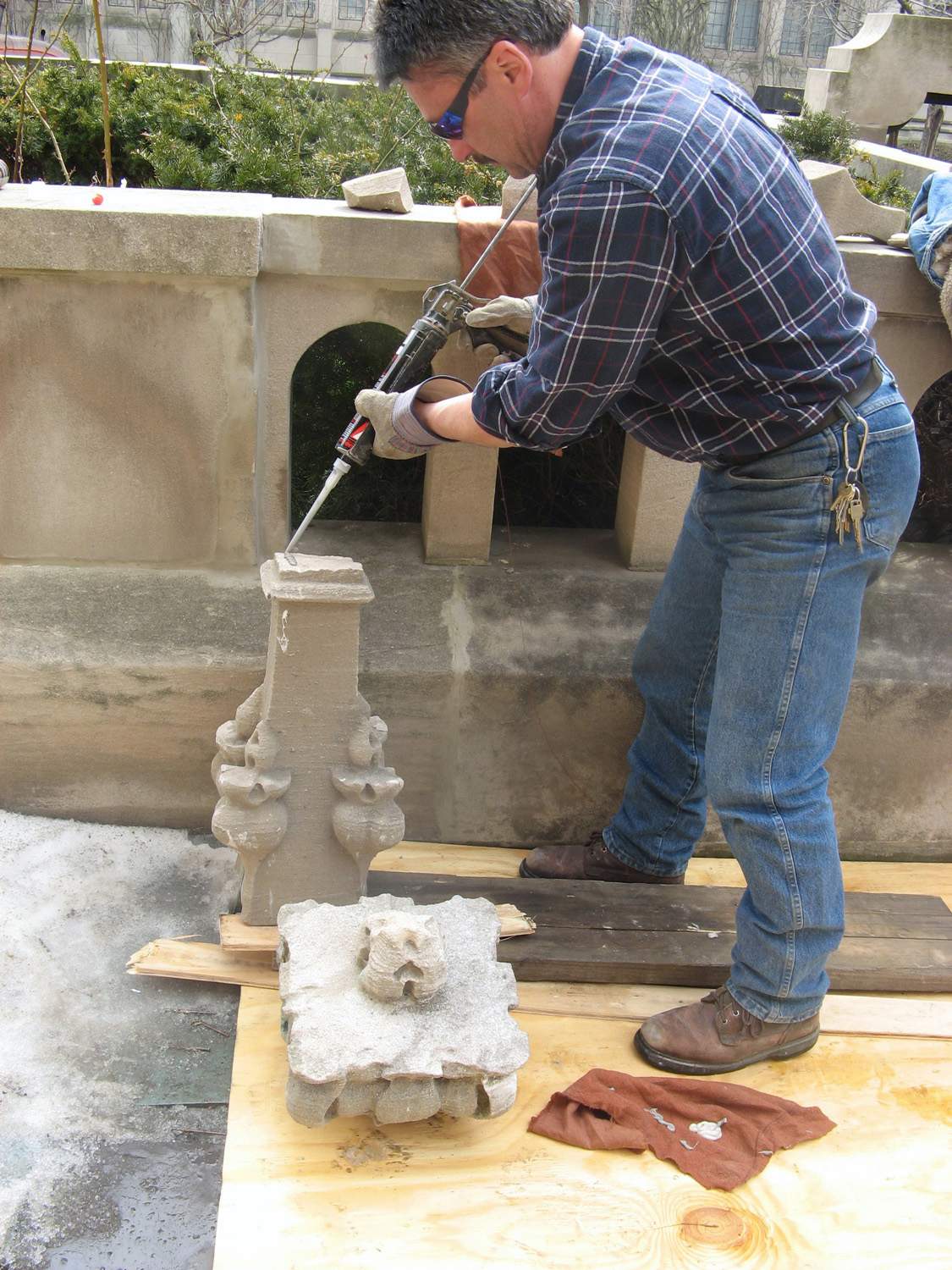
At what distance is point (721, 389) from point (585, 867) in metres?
1.41

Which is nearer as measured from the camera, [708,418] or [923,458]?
[708,418]


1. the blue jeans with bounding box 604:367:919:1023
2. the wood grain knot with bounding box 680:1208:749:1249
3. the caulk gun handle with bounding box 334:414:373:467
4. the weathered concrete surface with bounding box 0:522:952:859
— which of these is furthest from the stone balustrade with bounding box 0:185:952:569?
the wood grain knot with bounding box 680:1208:749:1249

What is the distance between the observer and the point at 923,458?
394 cm

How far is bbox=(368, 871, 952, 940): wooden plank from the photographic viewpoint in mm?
2814

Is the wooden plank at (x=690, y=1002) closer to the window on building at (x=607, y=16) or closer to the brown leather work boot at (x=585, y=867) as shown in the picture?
the brown leather work boot at (x=585, y=867)

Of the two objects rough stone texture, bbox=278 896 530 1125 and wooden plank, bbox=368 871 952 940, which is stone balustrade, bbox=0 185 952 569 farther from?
rough stone texture, bbox=278 896 530 1125

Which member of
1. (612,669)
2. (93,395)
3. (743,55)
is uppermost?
(743,55)

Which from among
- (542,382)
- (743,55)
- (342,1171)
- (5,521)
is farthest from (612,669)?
(743,55)

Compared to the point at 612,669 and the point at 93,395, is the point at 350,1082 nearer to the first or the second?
the point at 612,669

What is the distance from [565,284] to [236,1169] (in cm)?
168

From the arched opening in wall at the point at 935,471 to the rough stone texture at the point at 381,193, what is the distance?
2.01 meters

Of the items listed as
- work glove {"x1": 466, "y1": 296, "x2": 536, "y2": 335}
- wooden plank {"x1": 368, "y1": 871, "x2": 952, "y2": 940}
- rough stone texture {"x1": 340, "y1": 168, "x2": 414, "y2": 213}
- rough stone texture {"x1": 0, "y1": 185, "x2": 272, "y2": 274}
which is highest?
rough stone texture {"x1": 340, "y1": 168, "x2": 414, "y2": 213}

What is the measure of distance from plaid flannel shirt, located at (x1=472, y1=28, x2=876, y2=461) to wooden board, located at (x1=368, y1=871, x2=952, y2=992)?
122cm

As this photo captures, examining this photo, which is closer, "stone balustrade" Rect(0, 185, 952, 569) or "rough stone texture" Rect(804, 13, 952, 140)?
"stone balustrade" Rect(0, 185, 952, 569)
